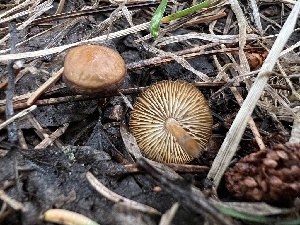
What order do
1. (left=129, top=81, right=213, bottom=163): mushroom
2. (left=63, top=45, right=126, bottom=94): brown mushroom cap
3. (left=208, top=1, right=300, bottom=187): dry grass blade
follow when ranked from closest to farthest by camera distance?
1. (left=208, top=1, right=300, bottom=187): dry grass blade
2. (left=63, top=45, right=126, bottom=94): brown mushroom cap
3. (left=129, top=81, right=213, bottom=163): mushroom

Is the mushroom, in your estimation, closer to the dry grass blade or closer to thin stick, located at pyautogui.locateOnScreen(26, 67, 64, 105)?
the dry grass blade

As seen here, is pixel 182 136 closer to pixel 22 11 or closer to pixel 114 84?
pixel 114 84

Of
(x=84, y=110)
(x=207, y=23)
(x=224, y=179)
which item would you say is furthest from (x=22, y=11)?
(x=224, y=179)

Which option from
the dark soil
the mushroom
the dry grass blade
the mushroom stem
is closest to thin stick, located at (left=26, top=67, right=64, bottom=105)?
the dark soil

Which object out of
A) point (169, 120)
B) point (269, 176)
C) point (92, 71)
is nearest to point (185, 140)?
point (169, 120)

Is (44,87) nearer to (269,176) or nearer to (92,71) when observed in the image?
(92,71)

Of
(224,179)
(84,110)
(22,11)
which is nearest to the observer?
(224,179)
